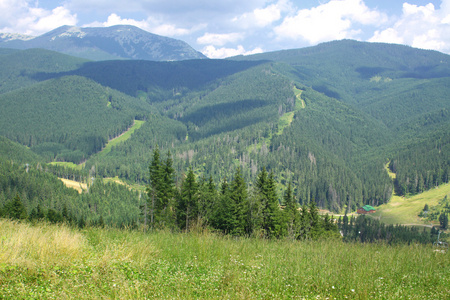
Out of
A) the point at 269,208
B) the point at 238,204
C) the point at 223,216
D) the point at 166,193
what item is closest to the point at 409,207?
the point at 269,208

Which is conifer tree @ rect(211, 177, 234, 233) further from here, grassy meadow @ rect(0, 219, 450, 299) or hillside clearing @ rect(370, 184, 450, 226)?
hillside clearing @ rect(370, 184, 450, 226)

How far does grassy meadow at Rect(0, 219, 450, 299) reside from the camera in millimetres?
7445

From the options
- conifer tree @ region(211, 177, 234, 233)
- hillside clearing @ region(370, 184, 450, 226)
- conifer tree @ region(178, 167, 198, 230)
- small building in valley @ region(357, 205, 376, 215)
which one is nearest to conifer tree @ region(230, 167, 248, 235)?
conifer tree @ region(211, 177, 234, 233)

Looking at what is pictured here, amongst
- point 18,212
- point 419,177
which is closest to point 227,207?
point 18,212

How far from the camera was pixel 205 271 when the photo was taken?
353 inches

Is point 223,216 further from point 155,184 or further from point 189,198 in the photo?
point 155,184

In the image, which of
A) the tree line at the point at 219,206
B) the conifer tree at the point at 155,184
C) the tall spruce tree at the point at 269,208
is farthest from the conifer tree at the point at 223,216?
the conifer tree at the point at 155,184

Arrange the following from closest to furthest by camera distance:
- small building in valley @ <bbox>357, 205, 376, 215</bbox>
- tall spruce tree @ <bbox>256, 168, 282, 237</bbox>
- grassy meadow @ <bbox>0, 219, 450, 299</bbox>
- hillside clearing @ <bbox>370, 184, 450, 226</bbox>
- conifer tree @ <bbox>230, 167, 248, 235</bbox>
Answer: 1. grassy meadow @ <bbox>0, 219, 450, 299</bbox>
2. conifer tree @ <bbox>230, 167, 248, 235</bbox>
3. tall spruce tree @ <bbox>256, 168, 282, 237</bbox>
4. hillside clearing @ <bbox>370, 184, 450, 226</bbox>
5. small building in valley @ <bbox>357, 205, 376, 215</bbox>

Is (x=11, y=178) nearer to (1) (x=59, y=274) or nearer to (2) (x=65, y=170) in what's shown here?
(2) (x=65, y=170)

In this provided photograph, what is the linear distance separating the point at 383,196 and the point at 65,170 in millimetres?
189219

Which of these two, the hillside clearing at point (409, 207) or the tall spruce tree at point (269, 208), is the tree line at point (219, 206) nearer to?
the tall spruce tree at point (269, 208)

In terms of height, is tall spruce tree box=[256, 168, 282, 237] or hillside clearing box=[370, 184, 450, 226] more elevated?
tall spruce tree box=[256, 168, 282, 237]

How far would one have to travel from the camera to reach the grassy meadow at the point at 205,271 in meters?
7.45

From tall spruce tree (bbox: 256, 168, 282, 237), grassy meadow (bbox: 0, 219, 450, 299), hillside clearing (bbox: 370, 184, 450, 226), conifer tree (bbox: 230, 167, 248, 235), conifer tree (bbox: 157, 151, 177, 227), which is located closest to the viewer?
grassy meadow (bbox: 0, 219, 450, 299)
